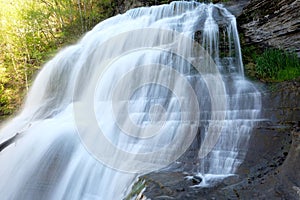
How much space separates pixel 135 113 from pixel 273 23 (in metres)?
3.43

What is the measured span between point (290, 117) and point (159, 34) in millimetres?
4225

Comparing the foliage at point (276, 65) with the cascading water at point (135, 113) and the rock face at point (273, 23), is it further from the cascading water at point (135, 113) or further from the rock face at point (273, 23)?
the cascading water at point (135, 113)

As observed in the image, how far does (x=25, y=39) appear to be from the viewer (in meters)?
10.2

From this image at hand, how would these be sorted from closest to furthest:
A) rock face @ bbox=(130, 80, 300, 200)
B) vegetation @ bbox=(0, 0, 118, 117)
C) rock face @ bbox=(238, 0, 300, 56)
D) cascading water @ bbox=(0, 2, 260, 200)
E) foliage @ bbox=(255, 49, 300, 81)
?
1. rock face @ bbox=(130, 80, 300, 200)
2. cascading water @ bbox=(0, 2, 260, 200)
3. foliage @ bbox=(255, 49, 300, 81)
4. rock face @ bbox=(238, 0, 300, 56)
5. vegetation @ bbox=(0, 0, 118, 117)

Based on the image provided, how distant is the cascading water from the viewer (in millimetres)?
3346

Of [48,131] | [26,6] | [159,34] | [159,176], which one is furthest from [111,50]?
[26,6]

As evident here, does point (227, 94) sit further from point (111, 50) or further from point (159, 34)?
point (111, 50)

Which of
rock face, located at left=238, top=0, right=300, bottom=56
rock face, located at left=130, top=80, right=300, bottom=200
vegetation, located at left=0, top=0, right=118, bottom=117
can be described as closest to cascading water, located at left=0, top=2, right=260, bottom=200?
rock face, located at left=130, top=80, right=300, bottom=200

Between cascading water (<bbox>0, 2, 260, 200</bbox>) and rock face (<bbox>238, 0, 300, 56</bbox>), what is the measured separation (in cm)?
39

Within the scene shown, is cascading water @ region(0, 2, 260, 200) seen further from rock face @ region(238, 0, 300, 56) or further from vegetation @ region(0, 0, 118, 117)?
vegetation @ region(0, 0, 118, 117)

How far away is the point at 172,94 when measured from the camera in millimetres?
Answer: 4449

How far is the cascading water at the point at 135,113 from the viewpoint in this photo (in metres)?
3.35

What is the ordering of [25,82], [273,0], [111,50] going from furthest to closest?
[25,82], [111,50], [273,0]

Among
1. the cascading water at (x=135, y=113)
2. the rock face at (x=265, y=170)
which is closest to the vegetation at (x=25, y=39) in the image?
the cascading water at (x=135, y=113)
